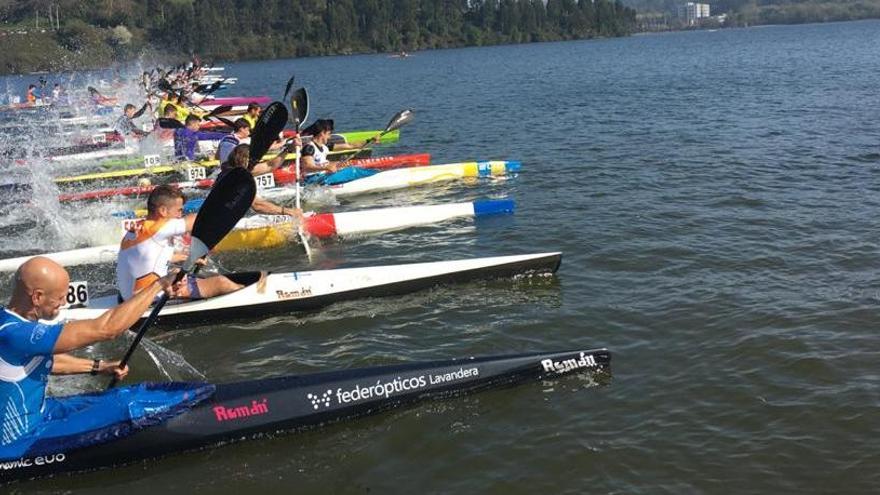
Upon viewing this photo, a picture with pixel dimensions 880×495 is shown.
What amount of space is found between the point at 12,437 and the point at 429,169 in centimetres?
1312

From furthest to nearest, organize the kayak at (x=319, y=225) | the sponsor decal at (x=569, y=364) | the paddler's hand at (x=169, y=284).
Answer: the kayak at (x=319, y=225) < the sponsor decal at (x=569, y=364) < the paddler's hand at (x=169, y=284)

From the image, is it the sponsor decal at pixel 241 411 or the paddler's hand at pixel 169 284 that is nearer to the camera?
the paddler's hand at pixel 169 284

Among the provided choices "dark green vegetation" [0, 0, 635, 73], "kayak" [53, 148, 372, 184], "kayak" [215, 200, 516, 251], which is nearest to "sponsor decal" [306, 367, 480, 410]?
"kayak" [215, 200, 516, 251]

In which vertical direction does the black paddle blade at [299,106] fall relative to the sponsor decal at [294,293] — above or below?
above

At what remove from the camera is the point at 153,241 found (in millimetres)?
8062

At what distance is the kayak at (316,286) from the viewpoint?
31.9ft

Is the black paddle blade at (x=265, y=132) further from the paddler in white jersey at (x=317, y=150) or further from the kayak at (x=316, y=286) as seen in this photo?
the paddler in white jersey at (x=317, y=150)

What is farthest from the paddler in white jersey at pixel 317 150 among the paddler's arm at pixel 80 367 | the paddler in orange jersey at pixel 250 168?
the paddler's arm at pixel 80 367

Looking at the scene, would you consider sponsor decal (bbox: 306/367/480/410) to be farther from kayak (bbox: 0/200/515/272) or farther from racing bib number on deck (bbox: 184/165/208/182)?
racing bib number on deck (bbox: 184/165/208/182)

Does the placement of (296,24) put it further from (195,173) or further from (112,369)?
(112,369)

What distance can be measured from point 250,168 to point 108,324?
4.01 metres

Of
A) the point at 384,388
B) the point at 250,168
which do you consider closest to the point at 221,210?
the point at 384,388

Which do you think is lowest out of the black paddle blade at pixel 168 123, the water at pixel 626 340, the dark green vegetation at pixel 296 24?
the water at pixel 626 340

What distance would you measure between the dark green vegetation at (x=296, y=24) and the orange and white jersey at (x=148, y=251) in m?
127
